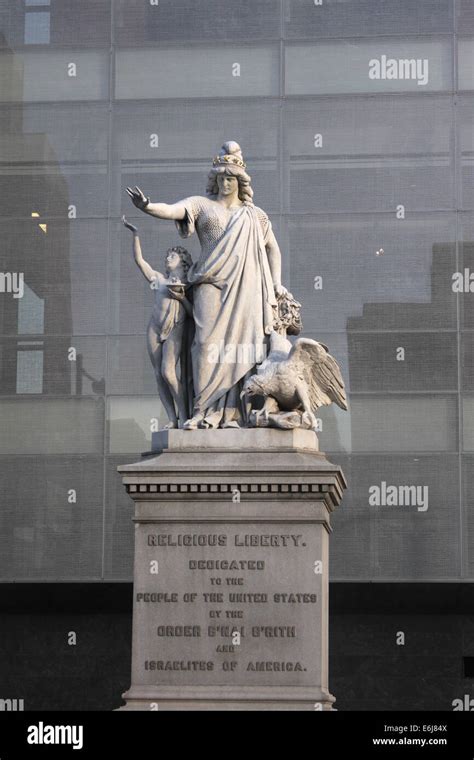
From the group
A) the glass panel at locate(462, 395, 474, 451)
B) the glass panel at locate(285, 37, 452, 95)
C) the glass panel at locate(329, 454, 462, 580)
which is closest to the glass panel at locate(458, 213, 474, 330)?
the glass panel at locate(462, 395, 474, 451)

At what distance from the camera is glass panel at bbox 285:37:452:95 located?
29.2m

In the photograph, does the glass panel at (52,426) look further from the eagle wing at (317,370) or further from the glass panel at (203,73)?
the eagle wing at (317,370)

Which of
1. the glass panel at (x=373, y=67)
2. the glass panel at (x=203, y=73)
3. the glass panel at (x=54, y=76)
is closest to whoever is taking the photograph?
the glass panel at (x=373, y=67)

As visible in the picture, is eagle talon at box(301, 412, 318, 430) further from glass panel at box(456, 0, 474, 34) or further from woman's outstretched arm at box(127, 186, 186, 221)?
glass panel at box(456, 0, 474, 34)

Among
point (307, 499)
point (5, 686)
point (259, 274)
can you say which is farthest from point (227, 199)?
Answer: point (5, 686)

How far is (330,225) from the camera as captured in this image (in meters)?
28.9

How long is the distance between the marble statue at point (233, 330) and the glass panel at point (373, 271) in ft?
35.3

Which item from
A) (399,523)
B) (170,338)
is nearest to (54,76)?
(399,523)

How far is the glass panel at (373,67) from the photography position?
95.9ft

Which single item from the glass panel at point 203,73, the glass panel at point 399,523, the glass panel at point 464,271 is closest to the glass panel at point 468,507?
the glass panel at point 399,523

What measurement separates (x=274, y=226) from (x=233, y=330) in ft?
38.7

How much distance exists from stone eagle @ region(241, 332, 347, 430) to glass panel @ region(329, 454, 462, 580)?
10.6 metres
